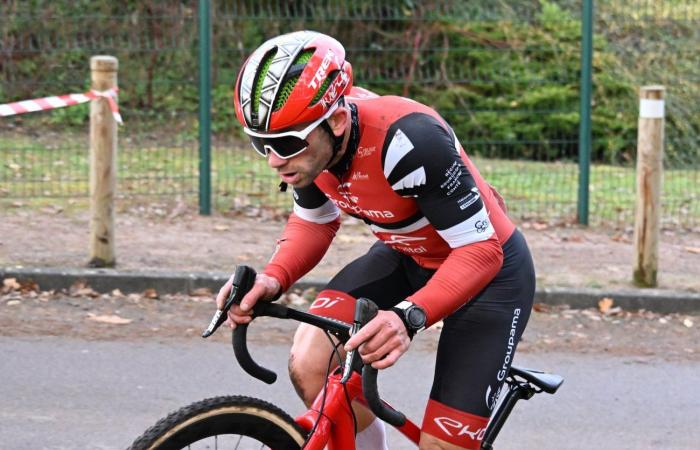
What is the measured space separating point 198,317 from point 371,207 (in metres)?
4.11

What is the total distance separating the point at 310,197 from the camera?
14.0ft

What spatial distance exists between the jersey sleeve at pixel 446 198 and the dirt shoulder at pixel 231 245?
4947 millimetres

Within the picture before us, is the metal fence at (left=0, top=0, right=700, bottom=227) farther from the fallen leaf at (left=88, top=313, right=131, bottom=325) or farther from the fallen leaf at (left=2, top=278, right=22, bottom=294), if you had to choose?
the fallen leaf at (left=88, top=313, right=131, bottom=325)

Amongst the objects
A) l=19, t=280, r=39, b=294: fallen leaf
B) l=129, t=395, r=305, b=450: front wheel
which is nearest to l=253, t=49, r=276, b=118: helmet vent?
l=129, t=395, r=305, b=450: front wheel

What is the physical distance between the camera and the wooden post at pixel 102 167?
8.50m

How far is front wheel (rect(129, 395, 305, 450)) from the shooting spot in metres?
3.52

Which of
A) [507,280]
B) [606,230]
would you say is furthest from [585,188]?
[507,280]

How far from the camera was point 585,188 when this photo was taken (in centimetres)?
1077

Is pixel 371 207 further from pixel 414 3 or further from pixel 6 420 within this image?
pixel 414 3

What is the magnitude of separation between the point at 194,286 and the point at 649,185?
322cm

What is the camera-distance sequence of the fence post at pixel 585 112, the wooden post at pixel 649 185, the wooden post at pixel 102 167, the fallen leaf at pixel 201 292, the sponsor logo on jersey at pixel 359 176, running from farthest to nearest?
the fence post at pixel 585 112
the wooden post at pixel 649 185
the wooden post at pixel 102 167
the fallen leaf at pixel 201 292
the sponsor logo on jersey at pixel 359 176

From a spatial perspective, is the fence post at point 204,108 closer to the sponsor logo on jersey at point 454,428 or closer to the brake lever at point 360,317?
the sponsor logo on jersey at point 454,428

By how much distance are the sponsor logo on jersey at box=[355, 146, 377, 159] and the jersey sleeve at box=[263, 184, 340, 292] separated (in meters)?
0.42

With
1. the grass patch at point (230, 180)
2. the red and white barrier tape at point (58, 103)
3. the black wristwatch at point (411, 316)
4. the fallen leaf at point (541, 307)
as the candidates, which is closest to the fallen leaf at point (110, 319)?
the red and white barrier tape at point (58, 103)
